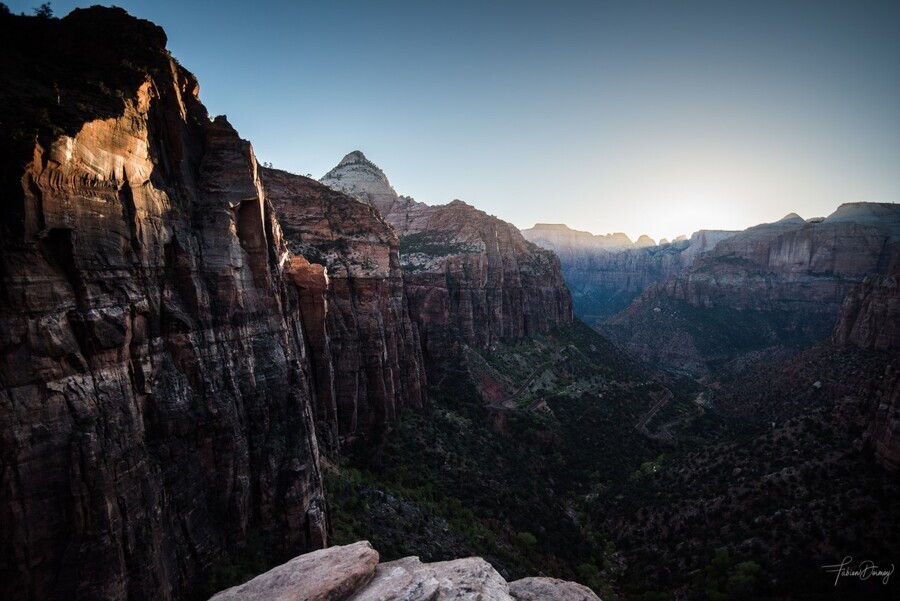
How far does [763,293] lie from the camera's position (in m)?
148

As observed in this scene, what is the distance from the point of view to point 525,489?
159 ft

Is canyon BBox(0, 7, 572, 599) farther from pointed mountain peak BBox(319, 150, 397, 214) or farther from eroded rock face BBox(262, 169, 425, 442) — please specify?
pointed mountain peak BBox(319, 150, 397, 214)

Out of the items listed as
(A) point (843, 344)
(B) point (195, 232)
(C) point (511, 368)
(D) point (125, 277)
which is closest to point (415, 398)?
(C) point (511, 368)

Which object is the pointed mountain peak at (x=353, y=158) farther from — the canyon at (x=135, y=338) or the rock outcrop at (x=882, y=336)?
the rock outcrop at (x=882, y=336)

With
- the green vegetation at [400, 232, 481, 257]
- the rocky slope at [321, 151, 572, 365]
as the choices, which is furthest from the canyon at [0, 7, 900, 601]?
the green vegetation at [400, 232, 481, 257]

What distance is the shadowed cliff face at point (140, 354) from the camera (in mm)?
13945

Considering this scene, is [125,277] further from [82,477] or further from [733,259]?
[733,259]

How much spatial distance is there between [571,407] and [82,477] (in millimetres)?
66067

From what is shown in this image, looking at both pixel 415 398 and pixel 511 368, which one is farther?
pixel 511 368

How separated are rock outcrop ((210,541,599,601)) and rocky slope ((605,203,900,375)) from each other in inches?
4892

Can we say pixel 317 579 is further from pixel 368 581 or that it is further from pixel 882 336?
pixel 882 336

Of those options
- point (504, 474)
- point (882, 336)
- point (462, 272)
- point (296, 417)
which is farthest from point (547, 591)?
point (882, 336)

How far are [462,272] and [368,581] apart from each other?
2644 inches

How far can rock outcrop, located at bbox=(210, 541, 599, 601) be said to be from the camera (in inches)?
492
